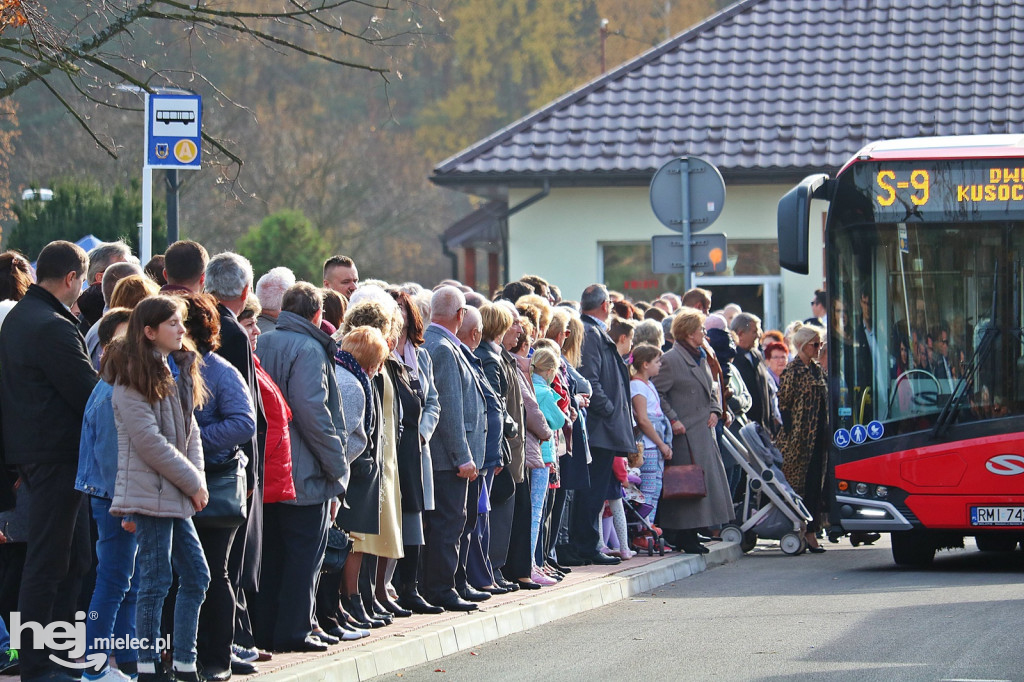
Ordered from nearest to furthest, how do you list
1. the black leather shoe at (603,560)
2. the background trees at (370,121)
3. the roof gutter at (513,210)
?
the black leather shoe at (603,560) < the roof gutter at (513,210) < the background trees at (370,121)

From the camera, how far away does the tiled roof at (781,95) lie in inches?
942

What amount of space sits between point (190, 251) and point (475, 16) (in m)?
38.9

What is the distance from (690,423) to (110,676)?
772 centimetres

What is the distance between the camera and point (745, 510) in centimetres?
1490

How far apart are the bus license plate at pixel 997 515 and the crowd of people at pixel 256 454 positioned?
9.90 ft

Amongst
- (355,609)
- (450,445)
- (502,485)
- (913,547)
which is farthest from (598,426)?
(355,609)

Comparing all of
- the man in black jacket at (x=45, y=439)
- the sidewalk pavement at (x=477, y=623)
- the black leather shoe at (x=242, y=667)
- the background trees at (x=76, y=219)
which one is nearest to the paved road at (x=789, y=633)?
the sidewalk pavement at (x=477, y=623)

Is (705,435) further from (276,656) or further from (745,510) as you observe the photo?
(276,656)

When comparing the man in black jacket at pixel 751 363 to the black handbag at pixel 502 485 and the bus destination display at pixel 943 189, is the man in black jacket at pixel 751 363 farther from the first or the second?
the black handbag at pixel 502 485

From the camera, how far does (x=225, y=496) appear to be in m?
7.50

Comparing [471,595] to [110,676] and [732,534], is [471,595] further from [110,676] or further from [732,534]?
[732,534]

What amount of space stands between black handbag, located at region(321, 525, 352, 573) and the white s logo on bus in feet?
19.8

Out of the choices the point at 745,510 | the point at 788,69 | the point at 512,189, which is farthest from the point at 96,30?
the point at 788,69

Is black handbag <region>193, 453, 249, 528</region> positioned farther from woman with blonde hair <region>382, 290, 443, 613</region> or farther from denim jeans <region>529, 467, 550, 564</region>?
denim jeans <region>529, 467, 550, 564</region>
